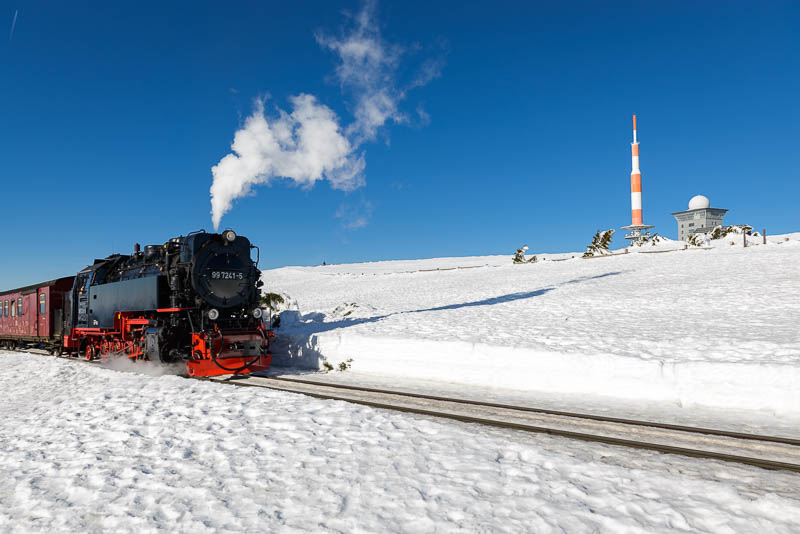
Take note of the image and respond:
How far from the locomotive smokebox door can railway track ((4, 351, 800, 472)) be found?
447 centimetres

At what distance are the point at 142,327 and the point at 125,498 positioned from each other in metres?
8.86

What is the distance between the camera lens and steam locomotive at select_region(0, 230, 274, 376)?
1107cm

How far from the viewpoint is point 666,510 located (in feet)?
12.5

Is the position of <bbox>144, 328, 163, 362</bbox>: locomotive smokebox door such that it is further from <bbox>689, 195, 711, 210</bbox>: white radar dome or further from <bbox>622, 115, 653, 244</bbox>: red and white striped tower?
<bbox>689, 195, 711, 210</bbox>: white radar dome

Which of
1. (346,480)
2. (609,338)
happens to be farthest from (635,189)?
(346,480)

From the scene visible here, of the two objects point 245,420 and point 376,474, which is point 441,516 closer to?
point 376,474

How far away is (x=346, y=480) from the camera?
4590 millimetres

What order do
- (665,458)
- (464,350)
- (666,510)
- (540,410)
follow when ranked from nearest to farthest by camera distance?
1. (666,510)
2. (665,458)
3. (540,410)
4. (464,350)

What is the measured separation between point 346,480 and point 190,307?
8.52 m

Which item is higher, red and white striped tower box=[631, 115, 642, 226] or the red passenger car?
red and white striped tower box=[631, 115, 642, 226]

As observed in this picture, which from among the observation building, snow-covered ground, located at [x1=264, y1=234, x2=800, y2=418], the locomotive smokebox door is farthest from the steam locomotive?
the observation building

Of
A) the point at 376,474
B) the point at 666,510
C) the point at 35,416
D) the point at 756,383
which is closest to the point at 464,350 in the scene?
the point at 756,383

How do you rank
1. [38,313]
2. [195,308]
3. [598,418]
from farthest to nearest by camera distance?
1. [38,313]
2. [195,308]
3. [598,418]

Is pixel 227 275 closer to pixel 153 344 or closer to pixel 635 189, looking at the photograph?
pixel 153 344
